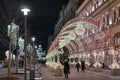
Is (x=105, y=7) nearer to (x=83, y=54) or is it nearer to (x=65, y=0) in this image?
(x=83, y=54)

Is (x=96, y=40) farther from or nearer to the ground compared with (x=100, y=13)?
nearer to the ground

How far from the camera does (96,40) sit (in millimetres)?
62094

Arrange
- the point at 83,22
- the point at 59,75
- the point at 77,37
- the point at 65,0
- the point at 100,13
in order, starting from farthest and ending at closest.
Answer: the point at 65,0, the point at 77,37, the point at 100,13, the point at 83,22, the point at 59,75

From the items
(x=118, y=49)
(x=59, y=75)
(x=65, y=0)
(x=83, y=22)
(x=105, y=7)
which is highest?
(x=65, y=0)

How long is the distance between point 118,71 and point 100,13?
32.7 m

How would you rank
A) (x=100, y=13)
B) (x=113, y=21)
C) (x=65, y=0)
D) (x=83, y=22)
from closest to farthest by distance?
(x=83, y=22) < (x=113, y=21) < (x=100, y=13) < (x=65, y=0)

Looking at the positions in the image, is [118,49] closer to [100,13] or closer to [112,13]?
[112,13]

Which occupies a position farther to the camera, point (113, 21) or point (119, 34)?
point (113, 21)

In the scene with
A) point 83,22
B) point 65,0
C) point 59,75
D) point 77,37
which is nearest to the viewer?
point 59,75

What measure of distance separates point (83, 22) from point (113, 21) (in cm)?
877

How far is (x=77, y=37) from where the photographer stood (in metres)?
A: 74.7

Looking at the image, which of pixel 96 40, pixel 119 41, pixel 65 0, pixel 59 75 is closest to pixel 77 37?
pixel 96 40

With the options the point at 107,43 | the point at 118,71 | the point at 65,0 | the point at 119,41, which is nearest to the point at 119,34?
the point at 119,41

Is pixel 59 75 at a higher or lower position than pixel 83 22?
lower
